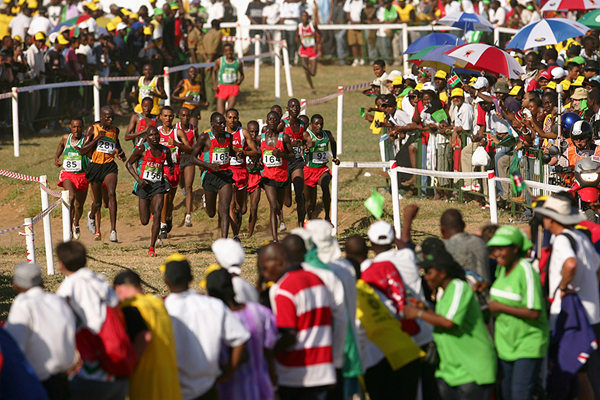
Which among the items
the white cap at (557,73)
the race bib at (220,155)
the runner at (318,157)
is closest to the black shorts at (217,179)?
the race bib at (220,155)

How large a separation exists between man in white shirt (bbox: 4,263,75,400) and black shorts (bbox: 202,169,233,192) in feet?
24.5

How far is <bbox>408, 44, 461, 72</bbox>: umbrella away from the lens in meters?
15.1

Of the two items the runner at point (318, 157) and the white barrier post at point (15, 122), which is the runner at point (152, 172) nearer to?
the runner at point (318, 157)

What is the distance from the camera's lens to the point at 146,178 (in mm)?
12367

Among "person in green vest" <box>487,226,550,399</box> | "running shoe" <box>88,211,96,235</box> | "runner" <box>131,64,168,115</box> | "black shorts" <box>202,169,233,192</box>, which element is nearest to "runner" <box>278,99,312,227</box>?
"black shorts" <box>202,169,233,192</box>

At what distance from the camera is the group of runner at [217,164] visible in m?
12.3

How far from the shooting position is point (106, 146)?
43.5ft

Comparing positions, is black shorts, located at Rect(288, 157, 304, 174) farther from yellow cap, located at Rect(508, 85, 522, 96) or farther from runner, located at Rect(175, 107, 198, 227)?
yellow cap, located at Rect(508, 85, 522, 96)

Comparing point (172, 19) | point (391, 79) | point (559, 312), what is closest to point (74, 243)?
point (559, 312)

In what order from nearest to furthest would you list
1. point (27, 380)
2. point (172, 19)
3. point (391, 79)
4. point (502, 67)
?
point (27, 380)
point (502, 67)
point (391, 79)
point (172, 19)

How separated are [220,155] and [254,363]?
718 centimetres

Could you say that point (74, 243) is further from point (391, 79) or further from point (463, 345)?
point (391, 79)

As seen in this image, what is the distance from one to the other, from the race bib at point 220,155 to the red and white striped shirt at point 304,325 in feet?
22.7

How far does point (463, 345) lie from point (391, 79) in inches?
449
